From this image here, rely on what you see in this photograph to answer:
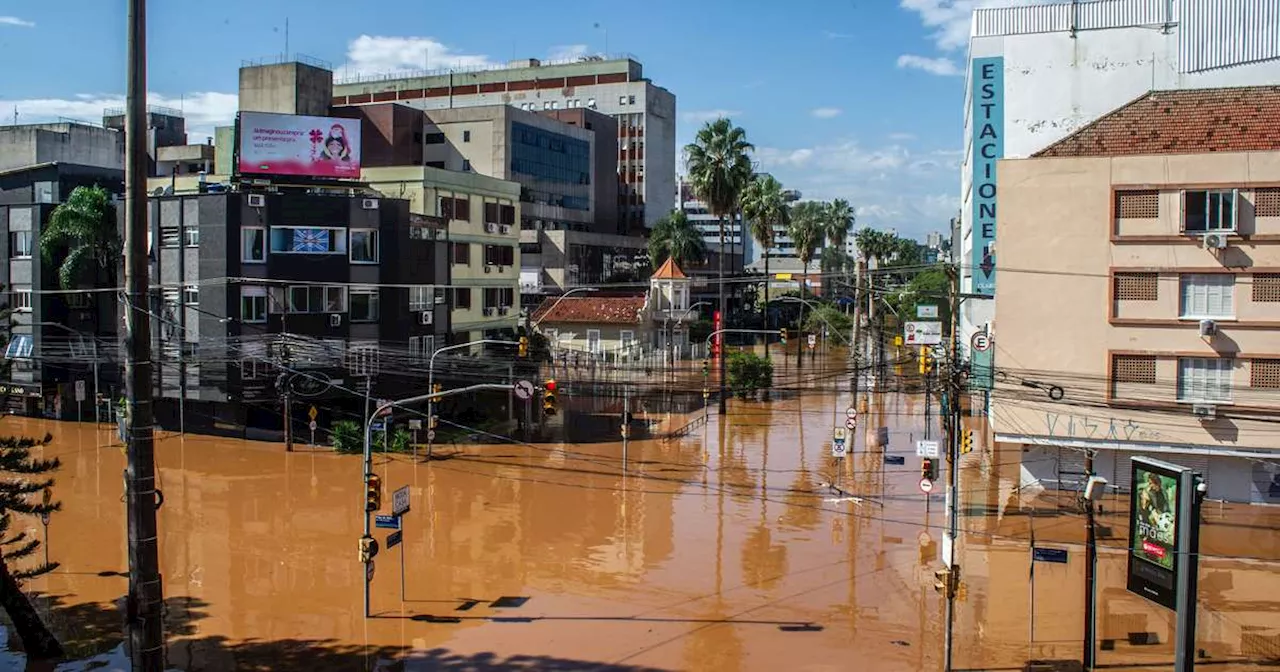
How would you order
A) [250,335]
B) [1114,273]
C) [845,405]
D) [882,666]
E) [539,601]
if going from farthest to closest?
[845,405] → [250,335] → [1114,273] → [539,601] → [882,666]

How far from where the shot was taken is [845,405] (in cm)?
6669

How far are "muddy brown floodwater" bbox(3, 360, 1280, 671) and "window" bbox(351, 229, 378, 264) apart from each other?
938 cm

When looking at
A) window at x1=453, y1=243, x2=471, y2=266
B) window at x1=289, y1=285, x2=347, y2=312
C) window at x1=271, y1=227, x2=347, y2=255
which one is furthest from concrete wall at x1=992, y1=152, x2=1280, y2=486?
window at x1=453, y1=243, x2=471, y2=266

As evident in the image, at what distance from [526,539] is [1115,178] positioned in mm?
21428

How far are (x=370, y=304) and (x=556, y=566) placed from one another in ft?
81.5

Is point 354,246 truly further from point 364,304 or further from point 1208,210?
point 1208,210

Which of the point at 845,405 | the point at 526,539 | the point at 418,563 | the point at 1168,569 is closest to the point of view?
the point at 1168,569

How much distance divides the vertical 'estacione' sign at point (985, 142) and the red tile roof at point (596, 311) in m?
30.8

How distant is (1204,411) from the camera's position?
33094mm

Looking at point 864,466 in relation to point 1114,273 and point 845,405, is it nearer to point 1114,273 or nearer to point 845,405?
point 1114,273

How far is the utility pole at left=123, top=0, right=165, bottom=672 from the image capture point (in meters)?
12.7

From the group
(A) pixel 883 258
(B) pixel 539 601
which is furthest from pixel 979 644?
(A) pixel 883 258

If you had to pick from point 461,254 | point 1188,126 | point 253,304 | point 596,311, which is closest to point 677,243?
point 596,311

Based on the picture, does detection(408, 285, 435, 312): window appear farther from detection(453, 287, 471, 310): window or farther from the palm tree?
the palm tree
